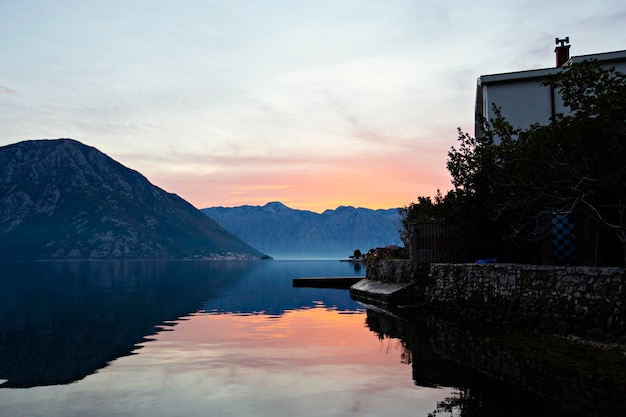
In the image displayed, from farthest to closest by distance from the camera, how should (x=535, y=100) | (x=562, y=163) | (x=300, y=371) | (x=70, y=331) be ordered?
(x=535, y=100) → (x=70, y=331) → (x=562, y=163) → (x=300, y=371)

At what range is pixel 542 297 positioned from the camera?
21109 millimetres

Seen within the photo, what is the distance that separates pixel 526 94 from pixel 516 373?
22.9 metres

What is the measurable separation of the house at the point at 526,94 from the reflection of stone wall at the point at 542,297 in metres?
9.68

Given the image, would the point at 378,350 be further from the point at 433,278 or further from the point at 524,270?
the point at 433,278

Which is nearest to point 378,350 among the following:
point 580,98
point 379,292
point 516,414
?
point 516,414

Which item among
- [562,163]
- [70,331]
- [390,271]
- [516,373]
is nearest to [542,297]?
[562,163]

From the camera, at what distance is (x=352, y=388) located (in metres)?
12.7

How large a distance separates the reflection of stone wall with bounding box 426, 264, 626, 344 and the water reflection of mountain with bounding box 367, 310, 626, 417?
3.15 feet

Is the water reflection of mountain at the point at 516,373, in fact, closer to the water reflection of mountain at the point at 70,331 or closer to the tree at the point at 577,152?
the tree at the point at 577,152

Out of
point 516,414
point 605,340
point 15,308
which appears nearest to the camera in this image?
point 516,414

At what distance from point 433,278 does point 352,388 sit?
1915 centimetres

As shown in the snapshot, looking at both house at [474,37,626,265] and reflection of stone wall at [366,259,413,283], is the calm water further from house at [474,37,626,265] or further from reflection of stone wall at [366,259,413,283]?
house at [474,37,626,265]

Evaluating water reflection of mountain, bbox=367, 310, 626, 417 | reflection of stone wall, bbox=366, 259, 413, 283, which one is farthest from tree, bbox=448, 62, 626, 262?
reflection of stone wall, bbox=366, 259, 413, 283

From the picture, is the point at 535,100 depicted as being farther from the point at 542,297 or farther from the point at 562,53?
the point at 542,297
